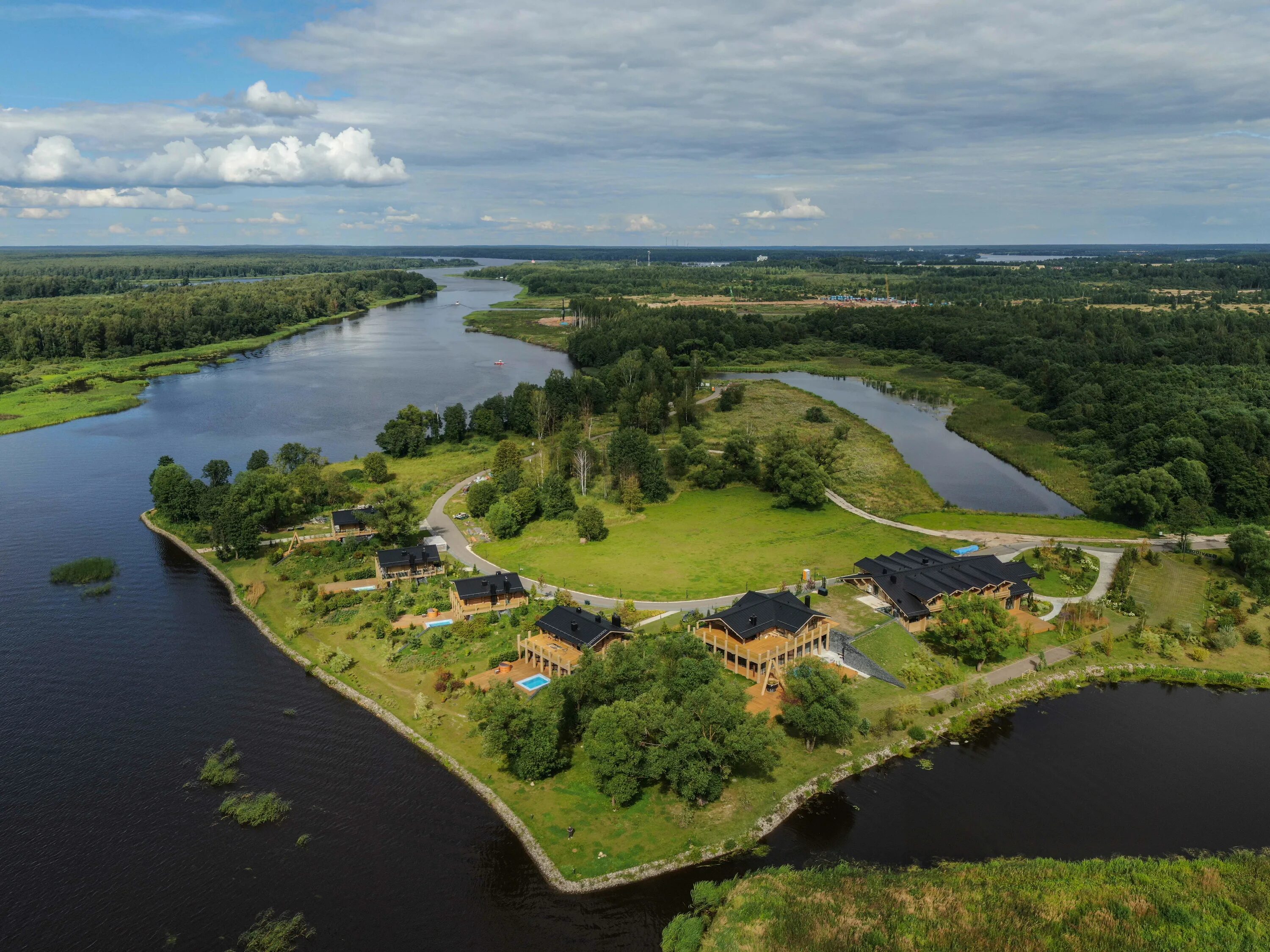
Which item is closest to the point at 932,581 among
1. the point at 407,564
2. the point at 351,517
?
the point at 407,564

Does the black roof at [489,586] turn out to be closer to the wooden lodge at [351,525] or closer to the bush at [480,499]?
the wooden lodge at [351,525]

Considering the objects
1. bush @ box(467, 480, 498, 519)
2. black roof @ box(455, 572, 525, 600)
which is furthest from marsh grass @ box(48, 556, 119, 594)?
black roof @ box(455, 572, 525, 600)

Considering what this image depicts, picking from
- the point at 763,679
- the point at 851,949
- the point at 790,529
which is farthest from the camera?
the point at 790,529

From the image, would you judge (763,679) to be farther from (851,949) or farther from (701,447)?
(701,447)

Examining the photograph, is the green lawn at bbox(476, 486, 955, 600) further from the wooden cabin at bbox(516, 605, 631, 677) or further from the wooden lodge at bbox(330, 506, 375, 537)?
the wooden lodge at bbox(330, 506, 375, 537)

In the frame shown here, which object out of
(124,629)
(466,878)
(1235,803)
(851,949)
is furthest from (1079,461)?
(124,629)

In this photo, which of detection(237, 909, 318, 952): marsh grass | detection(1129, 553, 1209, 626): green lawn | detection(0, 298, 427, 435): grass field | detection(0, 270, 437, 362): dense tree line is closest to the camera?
detection(237, 909, 318, 952): marsh grass
